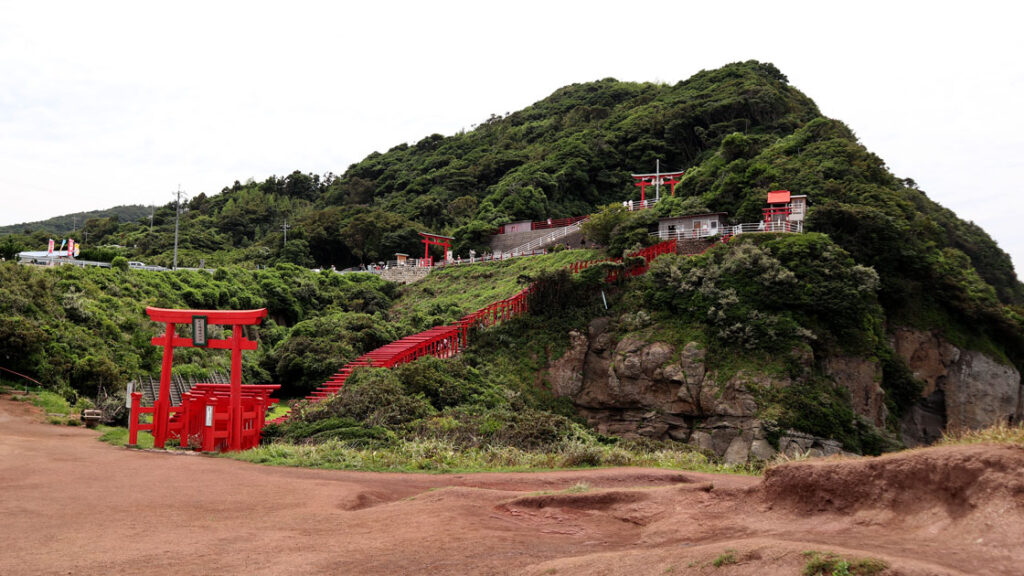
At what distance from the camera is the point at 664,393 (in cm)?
2625

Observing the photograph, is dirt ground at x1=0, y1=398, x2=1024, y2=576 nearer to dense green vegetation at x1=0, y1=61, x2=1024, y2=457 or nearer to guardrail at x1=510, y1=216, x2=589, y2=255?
dense green vegetation at x1=0, y1=61, x2=1024, y2=457

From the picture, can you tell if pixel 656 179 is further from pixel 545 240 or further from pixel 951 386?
pixel 951 386

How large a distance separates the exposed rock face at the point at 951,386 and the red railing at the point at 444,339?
12.0m

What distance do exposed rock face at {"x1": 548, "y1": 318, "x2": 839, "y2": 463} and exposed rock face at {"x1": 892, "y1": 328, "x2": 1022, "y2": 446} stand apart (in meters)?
6.42

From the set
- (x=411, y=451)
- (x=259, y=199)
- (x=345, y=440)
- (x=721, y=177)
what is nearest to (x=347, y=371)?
(x=345, y=440)

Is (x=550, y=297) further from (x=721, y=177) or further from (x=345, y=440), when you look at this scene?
(x=721, y=177)

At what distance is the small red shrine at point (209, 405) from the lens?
15.8m

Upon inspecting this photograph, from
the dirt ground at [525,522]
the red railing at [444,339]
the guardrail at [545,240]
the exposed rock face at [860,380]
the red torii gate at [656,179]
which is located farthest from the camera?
Answer: the red torii gate at [656,179]

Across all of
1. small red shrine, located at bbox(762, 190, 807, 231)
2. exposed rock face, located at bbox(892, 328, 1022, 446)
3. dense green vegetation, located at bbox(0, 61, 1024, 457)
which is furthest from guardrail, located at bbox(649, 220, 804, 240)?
exposed rock face, located at bbox(892, 328, 1022, 446)

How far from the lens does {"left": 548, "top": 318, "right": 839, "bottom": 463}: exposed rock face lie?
24.0 meters

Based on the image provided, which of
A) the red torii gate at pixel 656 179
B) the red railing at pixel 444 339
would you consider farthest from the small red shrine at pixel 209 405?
the red torii gate at pixel 656 179

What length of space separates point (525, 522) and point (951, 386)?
3042 cm

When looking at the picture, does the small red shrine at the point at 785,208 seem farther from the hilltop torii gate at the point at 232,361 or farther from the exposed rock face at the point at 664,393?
the hilltop torii gate at the point at 232,361

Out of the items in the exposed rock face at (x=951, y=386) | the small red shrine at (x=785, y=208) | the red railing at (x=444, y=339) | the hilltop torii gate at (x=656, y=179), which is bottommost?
the exposed rock face at (x=951, y=386)
